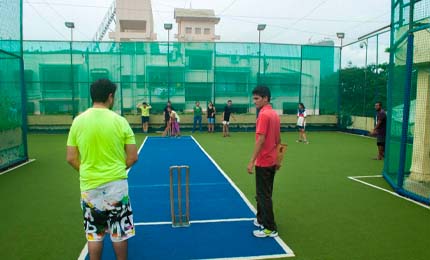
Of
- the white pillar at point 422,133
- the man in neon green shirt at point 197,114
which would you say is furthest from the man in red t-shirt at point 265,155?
the man in neon green shirt at point 197,114

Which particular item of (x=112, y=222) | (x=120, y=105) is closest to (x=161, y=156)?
(x=112, y=222)

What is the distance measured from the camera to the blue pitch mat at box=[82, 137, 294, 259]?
420cm

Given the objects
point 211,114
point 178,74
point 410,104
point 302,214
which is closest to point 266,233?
point 302,214

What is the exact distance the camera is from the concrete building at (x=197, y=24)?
6184 centimetres

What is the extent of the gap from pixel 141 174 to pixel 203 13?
58518mm

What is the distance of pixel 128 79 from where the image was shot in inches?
776

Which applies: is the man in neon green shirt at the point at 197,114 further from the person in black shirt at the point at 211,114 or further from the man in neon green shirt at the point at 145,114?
the man in neon green shirt at the point at 145,114

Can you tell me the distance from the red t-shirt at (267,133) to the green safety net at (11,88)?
7.68 metres

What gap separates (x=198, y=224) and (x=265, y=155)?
1.53 m

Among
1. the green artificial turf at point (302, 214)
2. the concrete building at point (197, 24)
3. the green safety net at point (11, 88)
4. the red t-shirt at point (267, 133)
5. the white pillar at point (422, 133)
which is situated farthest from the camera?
the concrete building at point (197, 24)

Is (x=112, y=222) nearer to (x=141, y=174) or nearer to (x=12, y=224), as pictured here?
(x=12, y=224)

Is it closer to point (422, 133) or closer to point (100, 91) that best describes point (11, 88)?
point (100, 91)

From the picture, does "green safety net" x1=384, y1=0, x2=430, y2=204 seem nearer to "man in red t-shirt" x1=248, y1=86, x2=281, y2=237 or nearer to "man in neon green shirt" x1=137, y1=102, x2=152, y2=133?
"man in red t-shirt" x1=248, y1=86, x2=281, y2=237

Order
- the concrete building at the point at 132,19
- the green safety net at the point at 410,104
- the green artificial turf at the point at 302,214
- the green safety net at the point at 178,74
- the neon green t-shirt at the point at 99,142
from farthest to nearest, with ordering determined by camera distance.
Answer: the concrete building at the point at 132,19 → the green safety net at the point at 178,74 → the green safety net at the point at 410,104 → the green artificial turf at the point at 302,214 → the neon green t-shirt at the point at 99,142
